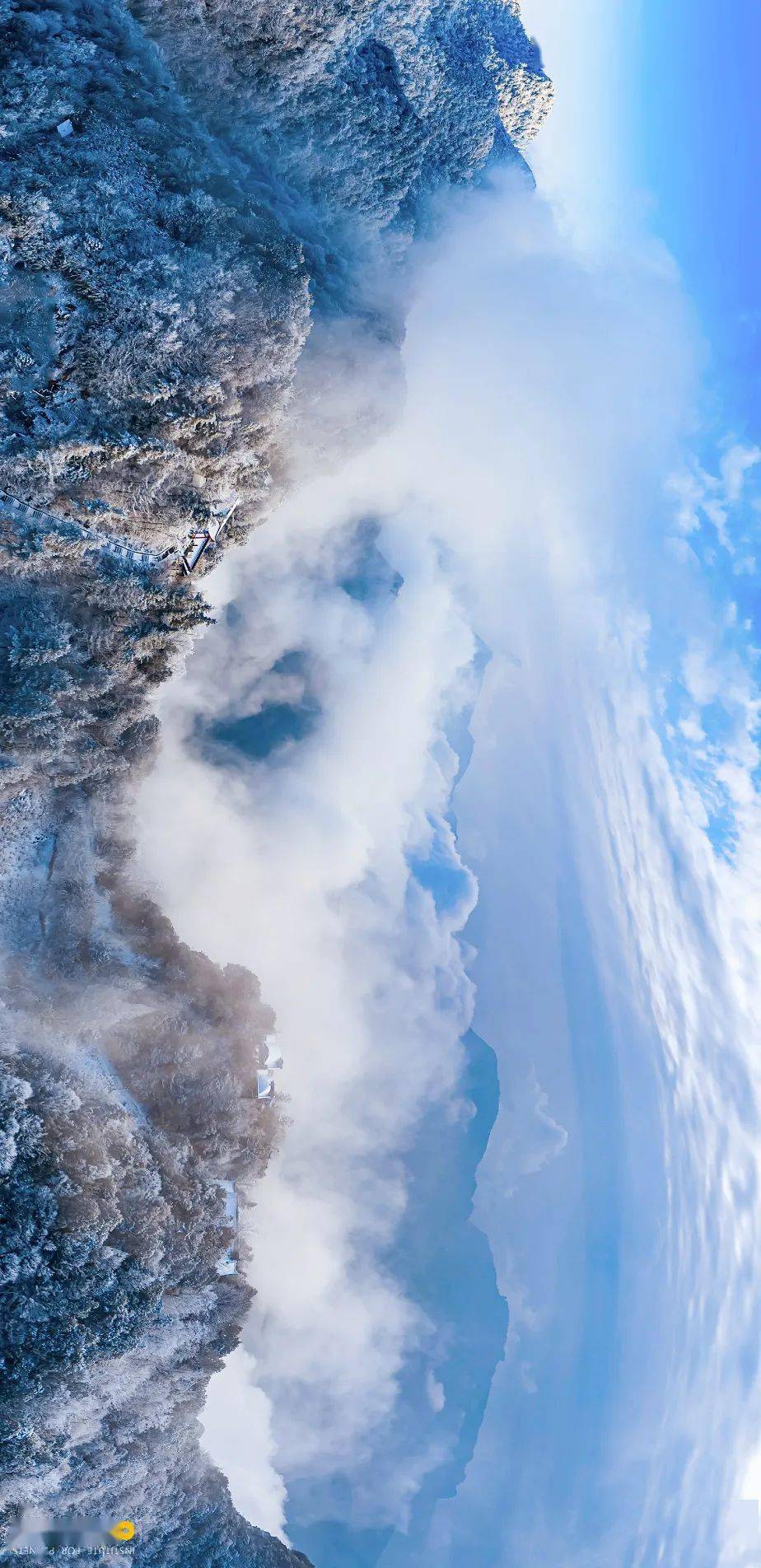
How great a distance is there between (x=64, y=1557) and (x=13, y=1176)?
649cm

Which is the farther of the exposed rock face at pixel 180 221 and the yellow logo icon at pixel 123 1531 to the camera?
the yellow logo icon at pixel 123 1531

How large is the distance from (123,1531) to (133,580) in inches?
632

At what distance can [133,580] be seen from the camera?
40.0ft

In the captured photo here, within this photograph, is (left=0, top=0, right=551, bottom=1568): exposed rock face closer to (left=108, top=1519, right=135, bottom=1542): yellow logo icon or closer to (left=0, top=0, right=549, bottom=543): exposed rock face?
(left=0, top=0, right=549, bottom=543): exposed rock face

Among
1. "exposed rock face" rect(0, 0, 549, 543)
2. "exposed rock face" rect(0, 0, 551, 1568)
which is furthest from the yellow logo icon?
"exposed rock face" rect(0, 0, 549, 543)

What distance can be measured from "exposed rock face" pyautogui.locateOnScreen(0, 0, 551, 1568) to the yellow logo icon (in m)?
0.32

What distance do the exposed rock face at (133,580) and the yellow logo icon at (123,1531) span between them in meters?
0.32

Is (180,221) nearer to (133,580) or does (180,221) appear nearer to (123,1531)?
(133,580)

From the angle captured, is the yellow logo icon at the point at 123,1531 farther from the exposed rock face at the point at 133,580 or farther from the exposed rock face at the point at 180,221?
the exposed rock face at the point at 180,221

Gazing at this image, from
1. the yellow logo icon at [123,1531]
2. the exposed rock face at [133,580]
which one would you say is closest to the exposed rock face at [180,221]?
the exposed rock face at [133,580]

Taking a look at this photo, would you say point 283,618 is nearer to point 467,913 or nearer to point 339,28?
point 467,913

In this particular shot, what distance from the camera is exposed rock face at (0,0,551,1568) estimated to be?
10.5m

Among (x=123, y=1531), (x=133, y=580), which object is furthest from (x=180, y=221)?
(x=123, y=1531)

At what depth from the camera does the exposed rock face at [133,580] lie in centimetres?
1045
